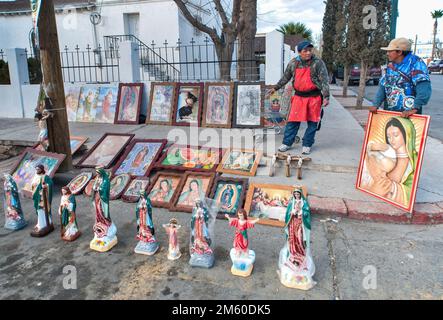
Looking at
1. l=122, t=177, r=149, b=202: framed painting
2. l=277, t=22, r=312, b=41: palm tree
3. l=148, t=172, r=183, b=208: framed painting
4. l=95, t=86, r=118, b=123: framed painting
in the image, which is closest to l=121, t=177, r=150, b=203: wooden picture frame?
l=122, t=177, r=149, b=202: framed painting

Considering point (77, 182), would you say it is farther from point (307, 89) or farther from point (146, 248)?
point (307, 89)

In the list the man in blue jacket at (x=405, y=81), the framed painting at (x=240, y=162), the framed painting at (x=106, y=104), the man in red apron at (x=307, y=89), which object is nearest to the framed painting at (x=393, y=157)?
the man in blue jacket at (x=405, y=81)

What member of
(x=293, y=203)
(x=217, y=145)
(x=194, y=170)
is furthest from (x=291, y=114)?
(x=293, y=203)

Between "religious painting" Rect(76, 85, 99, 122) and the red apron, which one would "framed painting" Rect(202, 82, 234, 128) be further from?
"religious painting" Rect(76, 85, 99, 122)

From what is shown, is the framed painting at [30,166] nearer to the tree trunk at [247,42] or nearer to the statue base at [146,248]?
the statue base at [146,248]

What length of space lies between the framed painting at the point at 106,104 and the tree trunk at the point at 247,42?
10.4ft

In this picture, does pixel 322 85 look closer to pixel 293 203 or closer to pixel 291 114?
pixel 291 114

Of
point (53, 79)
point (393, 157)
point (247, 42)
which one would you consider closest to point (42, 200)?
point (53, 79)

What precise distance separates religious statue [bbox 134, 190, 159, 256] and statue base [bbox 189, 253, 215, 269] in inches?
17.4

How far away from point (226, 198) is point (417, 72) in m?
2.62

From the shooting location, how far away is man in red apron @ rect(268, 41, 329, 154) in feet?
17.0

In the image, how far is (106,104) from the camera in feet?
27.6

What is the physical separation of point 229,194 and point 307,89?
2.25 meters

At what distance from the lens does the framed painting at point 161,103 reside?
7.80 metres
